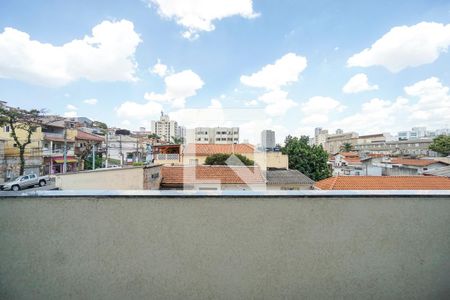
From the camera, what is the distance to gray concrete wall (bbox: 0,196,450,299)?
1089mm

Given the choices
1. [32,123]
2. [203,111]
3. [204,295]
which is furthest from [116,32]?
[32,123]

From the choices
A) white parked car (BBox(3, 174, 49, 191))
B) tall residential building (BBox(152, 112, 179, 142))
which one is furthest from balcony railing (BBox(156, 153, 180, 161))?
tall residential building (BBox(152, 112, 179, 142))

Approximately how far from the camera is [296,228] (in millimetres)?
1119

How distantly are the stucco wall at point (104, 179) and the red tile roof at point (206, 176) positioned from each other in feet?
6.09

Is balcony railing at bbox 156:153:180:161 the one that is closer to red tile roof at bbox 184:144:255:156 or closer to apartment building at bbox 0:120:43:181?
red tile roof at bbox 184:144:255:156

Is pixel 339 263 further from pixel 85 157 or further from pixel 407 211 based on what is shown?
pixel 85 157

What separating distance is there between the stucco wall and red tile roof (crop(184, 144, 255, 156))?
1198 centimetres

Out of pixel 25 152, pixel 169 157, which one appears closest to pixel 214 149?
pixel 169 157

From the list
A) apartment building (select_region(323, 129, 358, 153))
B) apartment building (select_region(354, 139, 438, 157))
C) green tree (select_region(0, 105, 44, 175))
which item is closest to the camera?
green tree (select_region(0, 105, 44, 175))

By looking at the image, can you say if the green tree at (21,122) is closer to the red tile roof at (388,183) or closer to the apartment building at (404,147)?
the red tile roof at (388,183)

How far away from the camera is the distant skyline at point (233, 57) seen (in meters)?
2.89

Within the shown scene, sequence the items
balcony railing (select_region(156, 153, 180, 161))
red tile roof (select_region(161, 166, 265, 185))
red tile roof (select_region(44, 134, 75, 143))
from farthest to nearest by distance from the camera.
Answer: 1. balcony railing (select_region(156, 153, 180, 161))
2. red tile roof (select_region(44, 134, 75, 143))
3. red tile roof (select_region(161, 166, 265, 185))

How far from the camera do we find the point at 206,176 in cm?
834

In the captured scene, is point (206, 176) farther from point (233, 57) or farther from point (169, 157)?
point (169, 157)
